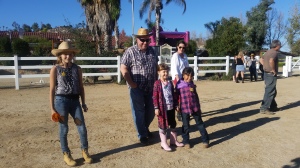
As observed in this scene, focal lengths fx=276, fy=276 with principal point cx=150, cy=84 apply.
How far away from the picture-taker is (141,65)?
14.0ft

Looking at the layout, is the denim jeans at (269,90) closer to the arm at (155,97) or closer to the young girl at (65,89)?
the arm at (155,97)

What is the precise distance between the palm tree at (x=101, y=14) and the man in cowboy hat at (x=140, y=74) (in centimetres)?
1400

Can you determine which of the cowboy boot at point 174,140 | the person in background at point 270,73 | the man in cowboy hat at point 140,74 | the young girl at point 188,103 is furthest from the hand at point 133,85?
the person in background at point 270,73

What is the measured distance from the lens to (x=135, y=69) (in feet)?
14.1

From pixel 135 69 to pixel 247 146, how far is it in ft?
7.19

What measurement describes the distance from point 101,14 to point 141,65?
15.2 metres

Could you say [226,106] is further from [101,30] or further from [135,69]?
[101,30]

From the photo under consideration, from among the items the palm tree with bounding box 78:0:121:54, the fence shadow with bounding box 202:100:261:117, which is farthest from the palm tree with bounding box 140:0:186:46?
the fence shadow with bounding box 202:100:261:117

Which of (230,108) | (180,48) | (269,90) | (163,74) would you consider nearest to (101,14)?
(230,108)

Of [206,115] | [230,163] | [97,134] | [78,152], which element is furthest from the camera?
[206,115]

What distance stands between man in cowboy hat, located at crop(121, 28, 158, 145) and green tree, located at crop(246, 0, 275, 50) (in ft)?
140

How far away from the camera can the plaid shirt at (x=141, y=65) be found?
14.0ft

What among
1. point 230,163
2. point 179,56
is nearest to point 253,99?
point 179,56

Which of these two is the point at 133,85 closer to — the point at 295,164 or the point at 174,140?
the point at 174,140
